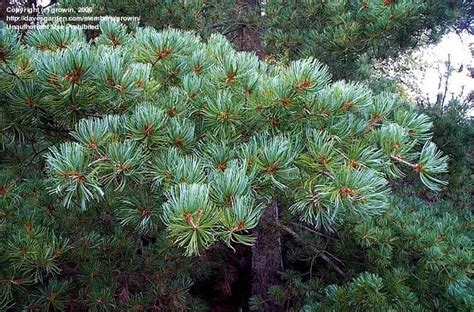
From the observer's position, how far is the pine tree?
0.79 metres

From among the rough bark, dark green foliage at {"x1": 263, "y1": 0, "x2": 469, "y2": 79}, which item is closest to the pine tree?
dark green foliage at {"x1": 263, "y1": 0, "x2": 469, "y2": 79}

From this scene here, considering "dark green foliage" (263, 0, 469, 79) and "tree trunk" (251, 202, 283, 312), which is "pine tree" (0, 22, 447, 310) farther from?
"tree trunk" (251, 202, 283, 312)

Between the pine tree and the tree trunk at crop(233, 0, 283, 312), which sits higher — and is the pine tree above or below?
above

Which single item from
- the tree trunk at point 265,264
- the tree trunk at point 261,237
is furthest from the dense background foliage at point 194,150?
the tree trunk at point 265,264

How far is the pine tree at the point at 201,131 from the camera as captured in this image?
2.58 ft

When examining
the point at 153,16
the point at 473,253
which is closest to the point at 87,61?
the point at 153,16

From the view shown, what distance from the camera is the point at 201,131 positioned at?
970 mm

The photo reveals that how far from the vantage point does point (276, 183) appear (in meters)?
0.82

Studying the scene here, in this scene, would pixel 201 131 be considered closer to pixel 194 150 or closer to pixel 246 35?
pixel 194 150

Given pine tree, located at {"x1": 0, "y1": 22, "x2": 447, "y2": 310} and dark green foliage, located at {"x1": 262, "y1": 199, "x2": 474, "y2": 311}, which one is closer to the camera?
pine tree, located at {"x1": 0, "y1": 22, "x2": 447, "y2": 310}

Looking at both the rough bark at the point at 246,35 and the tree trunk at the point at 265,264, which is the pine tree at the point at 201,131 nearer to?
the rough bark at the point at 246,35

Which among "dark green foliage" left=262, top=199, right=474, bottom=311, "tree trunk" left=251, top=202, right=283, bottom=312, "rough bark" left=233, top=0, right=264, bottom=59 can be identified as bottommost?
"tree trunk" left=251, top=202, right=283, bottom=312

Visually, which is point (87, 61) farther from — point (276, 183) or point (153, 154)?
point (276, 183)

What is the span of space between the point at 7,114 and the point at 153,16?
1.27 meters
